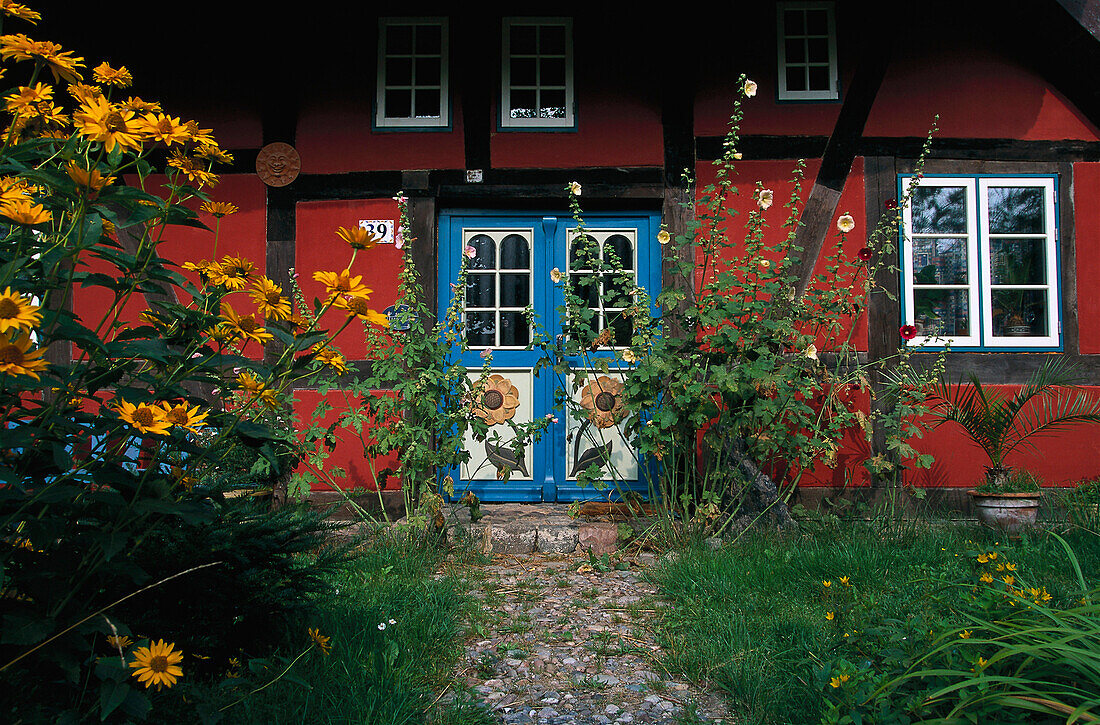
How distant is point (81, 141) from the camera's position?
1283 millimetres

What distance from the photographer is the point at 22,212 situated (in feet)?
3.57

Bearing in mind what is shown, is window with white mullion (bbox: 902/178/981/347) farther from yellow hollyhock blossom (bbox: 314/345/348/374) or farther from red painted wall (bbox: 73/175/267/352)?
red painted wall (bbox: 73/175/267/352)

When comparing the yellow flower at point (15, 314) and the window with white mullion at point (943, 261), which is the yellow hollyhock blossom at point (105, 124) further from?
the window with white mullion at point (943, 261)

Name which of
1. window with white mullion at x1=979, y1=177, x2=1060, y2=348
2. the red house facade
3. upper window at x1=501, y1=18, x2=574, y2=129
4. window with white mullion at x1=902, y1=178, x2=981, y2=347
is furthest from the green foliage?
upper window at x1=501, y1=18, x2=574, y2=129

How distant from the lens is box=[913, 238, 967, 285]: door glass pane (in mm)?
4840

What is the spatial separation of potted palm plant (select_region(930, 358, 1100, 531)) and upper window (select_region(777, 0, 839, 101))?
2367mm

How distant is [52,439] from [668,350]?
311 cm

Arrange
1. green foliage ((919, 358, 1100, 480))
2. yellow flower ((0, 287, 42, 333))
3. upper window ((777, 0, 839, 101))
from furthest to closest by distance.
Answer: upper window ((777, 0, 839, 101))
green foliage ((919, 358, 1100, 480))
yellow flower ((0, 287, 42, 333))

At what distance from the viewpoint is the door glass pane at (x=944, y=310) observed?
15.8 ft

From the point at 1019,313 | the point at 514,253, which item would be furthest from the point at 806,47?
the point at 514,253

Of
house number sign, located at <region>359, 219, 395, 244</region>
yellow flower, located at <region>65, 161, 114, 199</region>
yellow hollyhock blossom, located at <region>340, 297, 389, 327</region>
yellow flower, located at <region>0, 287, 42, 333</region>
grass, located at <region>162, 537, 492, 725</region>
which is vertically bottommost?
grass, located at <region>162, 537, 492, 725</region>

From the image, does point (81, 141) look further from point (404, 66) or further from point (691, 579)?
point (404, 66)

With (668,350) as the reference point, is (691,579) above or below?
below

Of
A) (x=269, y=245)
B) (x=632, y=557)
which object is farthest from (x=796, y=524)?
(x=269, y=245)
